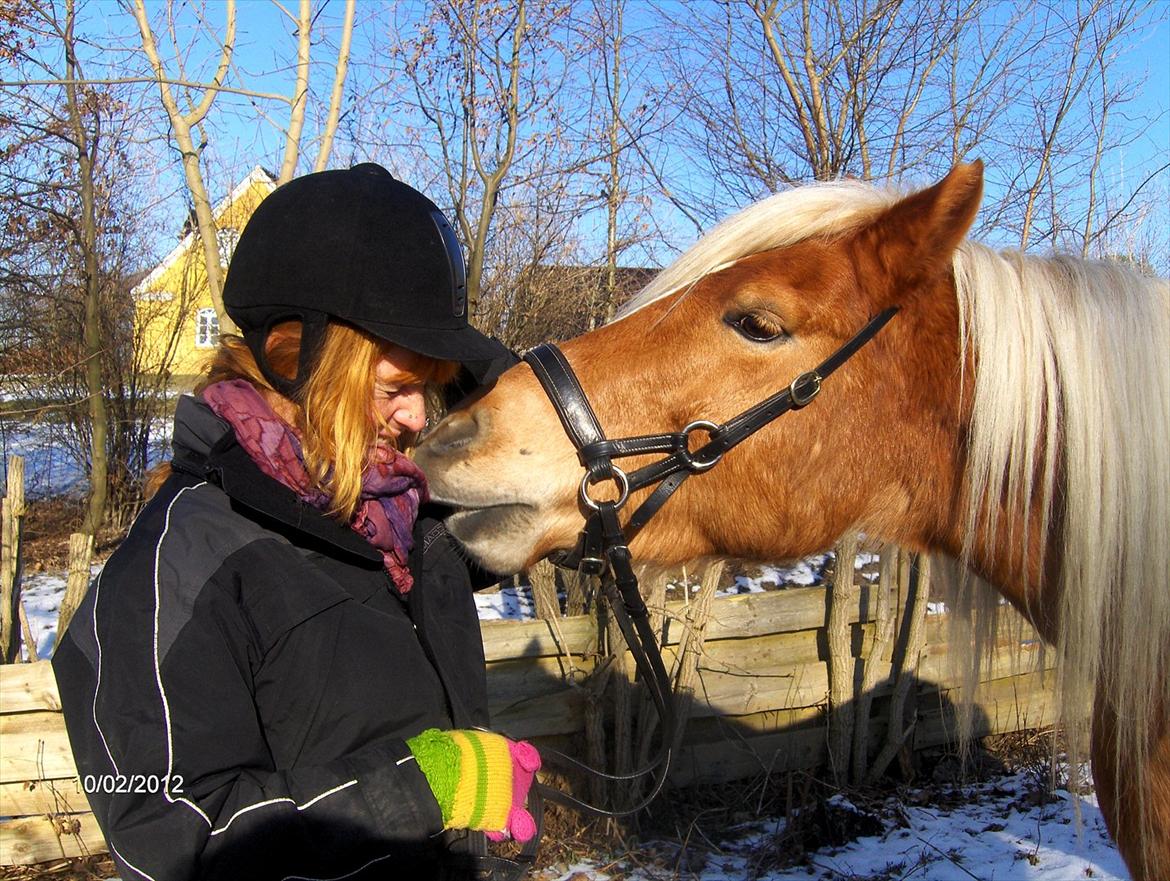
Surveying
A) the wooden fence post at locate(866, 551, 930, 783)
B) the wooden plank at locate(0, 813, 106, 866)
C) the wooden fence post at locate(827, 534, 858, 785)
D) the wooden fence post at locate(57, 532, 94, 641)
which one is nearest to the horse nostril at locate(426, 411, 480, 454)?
the wooden plank at locate(0, 813, 106, 866)

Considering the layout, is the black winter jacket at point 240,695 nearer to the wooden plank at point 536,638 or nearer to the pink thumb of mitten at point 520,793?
the pink thumb of mitten at point 520,793

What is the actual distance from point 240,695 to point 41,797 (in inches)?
141

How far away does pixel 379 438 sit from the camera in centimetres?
174

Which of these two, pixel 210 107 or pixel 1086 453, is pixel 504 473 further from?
pixel 210 107

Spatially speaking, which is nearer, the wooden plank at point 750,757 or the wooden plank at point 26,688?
the wooden plank at point 26,688

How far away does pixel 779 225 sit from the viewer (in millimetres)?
2029

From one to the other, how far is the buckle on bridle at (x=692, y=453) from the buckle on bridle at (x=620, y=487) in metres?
0.15

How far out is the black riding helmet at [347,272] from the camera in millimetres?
1627

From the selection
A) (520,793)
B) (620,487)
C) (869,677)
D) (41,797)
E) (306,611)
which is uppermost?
(620,487)

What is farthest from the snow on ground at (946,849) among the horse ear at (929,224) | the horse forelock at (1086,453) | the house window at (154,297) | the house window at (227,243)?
the house window at (154,297)

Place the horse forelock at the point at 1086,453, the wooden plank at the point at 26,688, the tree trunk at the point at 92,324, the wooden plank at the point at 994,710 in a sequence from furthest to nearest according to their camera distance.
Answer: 1. the tree trunk at the point at 92,324
2. the wooden plank at the point at 994,710
3. the wooden plank at the point at 26,688
4. the horse forelock at the point at 1086,453

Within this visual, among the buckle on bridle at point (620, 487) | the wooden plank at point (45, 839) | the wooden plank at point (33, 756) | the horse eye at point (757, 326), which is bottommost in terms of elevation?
the wooden plank at point (45, 839)
